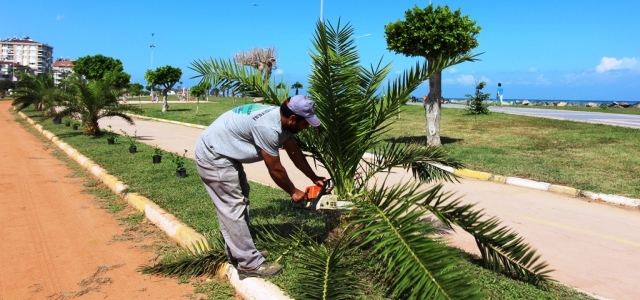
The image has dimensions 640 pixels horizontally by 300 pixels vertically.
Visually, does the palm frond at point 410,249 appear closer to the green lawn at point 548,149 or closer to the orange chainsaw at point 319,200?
the orange chainsaw at point 319,200

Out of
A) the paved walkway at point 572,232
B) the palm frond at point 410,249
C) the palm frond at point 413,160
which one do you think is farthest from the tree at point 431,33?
the palm frond at point 410,249

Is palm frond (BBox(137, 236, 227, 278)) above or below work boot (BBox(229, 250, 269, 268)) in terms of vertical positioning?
below

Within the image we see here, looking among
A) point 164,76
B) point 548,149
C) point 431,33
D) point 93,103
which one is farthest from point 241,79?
point 164,76

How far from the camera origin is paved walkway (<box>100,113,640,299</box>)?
4.45 metres

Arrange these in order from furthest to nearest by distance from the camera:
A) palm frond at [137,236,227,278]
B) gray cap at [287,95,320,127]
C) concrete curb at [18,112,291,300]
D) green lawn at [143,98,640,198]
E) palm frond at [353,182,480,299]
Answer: green lawn at [143,98,640,198] < palm frond at [137,236,227,278] < concrete curb at [18,112,291,300] < gray cap at [287,95,320,127] < palm frond at [353,182,480,299]

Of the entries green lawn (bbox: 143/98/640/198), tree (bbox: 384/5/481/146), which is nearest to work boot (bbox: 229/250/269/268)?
green lawn (bbox: 143/98/640/198)

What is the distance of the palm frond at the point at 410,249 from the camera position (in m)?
2.87

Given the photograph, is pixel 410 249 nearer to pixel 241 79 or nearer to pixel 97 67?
pixel 241 79

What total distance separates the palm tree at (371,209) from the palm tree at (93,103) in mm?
10918

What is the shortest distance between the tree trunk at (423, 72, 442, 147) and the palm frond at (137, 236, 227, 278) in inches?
360

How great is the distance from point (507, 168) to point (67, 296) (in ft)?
26.7

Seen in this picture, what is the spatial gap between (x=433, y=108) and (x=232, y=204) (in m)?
9.65

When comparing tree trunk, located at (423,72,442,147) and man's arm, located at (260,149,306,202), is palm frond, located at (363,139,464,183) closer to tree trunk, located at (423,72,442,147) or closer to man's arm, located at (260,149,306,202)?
man's arm, located at (260,149,306,202)

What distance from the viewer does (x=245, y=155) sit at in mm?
3846
